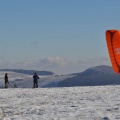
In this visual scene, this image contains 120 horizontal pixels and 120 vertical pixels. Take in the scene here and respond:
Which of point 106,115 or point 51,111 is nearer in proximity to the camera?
point 106,115

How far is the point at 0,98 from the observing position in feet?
94.9

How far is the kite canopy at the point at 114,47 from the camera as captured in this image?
96.4 ft

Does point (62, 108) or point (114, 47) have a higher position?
point (114, 47)

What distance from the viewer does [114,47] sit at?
29656mm

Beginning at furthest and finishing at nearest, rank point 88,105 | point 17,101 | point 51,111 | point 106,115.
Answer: point 17,101 < point 88,105 < point 51,111 < point 106,115

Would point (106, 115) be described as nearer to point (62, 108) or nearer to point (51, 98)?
point (62, 108)

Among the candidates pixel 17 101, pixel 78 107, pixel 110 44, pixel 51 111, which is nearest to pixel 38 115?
pixel 51 111

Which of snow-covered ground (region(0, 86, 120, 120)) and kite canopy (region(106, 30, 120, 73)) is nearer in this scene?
snow-covered ground (region(0, 86, 120, 120))

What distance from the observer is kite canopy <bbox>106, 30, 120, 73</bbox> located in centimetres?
2938

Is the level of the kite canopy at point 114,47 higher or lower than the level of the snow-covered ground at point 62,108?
higher

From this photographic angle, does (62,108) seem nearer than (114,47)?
Yes

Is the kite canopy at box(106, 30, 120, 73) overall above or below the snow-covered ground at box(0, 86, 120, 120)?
above

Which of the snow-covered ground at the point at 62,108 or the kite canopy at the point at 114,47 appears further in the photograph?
the kite canopy at the point at 114,47

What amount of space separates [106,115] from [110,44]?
36.5 feet
